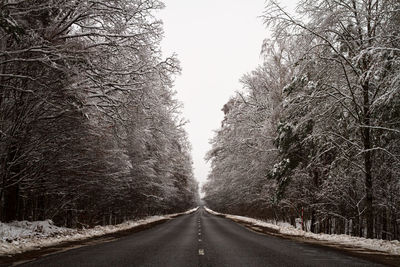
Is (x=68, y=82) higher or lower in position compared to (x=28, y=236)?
higher

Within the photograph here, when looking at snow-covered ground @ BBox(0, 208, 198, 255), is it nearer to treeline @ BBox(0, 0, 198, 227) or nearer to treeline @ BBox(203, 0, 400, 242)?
treeline @ BBox(0, 0, 198, 227)

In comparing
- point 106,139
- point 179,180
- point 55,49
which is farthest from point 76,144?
point 179,180

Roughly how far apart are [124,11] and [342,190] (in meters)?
12.9

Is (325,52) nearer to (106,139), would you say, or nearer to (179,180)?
(106,139)

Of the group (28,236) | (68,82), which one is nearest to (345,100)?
(68,82)

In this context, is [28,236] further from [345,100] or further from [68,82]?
[345,100]

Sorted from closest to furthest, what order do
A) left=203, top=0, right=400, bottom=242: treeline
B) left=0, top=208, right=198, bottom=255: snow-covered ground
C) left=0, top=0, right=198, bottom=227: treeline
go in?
left=0, top=208, right=198, bottom=255: snow-covered ground < left=0, top=0, right=198, bottom=227: treeline < left=203, top=0, right=400, bottom=242: treeline

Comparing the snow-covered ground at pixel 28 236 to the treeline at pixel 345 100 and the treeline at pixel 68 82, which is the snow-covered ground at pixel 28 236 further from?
the treeline at pixel 345 100

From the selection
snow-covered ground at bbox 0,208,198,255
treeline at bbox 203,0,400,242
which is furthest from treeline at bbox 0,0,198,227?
treeline at bbox 203,0,400,242

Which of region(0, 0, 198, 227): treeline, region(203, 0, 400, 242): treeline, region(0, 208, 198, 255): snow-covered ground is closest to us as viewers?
region(0, 208, 198, 255): snow-covered ground

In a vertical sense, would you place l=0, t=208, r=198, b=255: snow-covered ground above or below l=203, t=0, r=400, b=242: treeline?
below

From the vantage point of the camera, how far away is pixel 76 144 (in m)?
15.6

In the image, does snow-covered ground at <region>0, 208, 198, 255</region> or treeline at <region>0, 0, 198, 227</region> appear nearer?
snow-covered ground at <region>0, 208, 198, 255</region>

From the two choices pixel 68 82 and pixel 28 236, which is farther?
pixel 28 236
